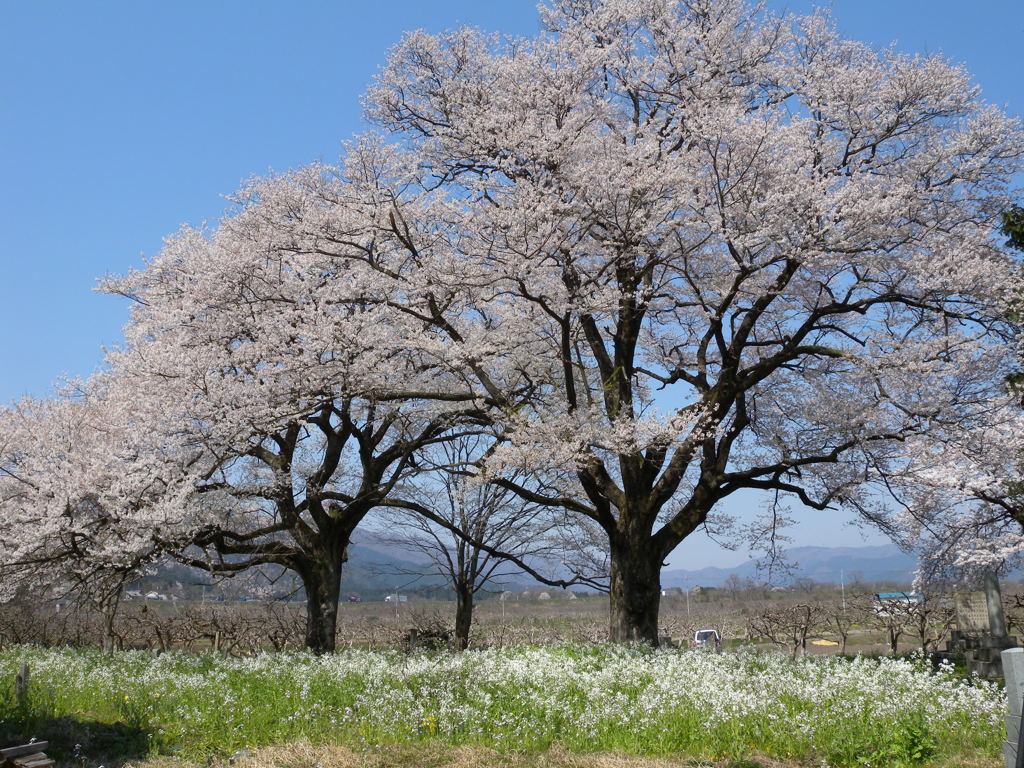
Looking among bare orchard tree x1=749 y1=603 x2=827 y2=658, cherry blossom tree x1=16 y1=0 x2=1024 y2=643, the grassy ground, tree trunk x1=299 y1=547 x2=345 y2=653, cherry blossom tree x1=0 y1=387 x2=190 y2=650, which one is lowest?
bare orchard tree x1=749 y1=603 x2=827 y2=658

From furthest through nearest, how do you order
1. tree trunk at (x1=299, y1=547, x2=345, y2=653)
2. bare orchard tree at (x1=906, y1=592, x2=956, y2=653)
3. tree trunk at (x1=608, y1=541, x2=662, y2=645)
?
bare orchard tree at (x1=906, y1=592, x2=956, y2=653), tree trunk at (x1=299, y1=547, x2=345, y2=653), tree trunk at (x1=608, y1=541, x2=662, y2=645)

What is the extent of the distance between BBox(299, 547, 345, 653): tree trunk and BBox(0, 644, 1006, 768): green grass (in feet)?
17.4

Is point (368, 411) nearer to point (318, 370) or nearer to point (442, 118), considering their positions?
point (318, 370)

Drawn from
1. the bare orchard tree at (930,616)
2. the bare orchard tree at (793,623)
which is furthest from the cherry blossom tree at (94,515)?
the bare orchard tree at (930,616)

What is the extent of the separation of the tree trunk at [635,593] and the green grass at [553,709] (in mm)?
2545

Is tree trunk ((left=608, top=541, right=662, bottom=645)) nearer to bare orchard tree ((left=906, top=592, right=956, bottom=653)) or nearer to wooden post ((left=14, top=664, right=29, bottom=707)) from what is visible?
wooden post ((left=14, top=664, right=29, bottom=707))

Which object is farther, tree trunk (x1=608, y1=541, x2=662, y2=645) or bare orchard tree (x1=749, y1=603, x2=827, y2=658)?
bare orchard tree (x1=749, y1=603, x2=827, y2=658)

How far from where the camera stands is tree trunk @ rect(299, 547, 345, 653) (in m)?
16.2

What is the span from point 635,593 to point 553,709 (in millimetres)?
5677

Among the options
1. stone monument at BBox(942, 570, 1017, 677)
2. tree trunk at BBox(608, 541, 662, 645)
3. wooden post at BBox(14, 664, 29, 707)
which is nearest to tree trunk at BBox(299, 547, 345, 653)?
tree trunk at BBox(608, 541, 662, 645)

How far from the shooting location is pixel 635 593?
13625 millimetres

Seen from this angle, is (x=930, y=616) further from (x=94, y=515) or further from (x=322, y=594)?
(x=94, y=515)

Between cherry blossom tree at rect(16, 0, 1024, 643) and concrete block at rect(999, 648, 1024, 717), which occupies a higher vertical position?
cherry blossom tree at rect(16, 0, 1024, 643)

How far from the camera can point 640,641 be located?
13.1 metres
